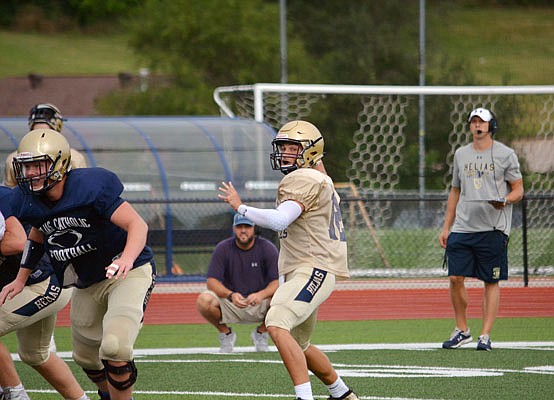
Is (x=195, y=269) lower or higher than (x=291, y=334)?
lower

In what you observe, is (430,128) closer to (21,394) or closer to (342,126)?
(342,126)

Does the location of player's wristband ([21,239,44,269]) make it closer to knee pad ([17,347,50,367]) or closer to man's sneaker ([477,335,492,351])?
knee pad ([17,347,50,367])

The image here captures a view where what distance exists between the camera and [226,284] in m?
11.1

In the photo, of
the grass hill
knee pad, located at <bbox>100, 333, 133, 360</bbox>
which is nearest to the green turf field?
knee pad, located at <bbox>100, 333, 133, 360</bbox>

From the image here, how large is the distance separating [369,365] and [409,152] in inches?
674

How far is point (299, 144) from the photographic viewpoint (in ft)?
24.2

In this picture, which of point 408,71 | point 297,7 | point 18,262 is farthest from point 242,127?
point 297,7

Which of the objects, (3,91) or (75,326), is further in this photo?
(3,91)

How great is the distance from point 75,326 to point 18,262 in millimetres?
620

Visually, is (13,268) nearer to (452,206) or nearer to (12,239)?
(12,239)

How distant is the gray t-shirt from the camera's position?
10.2m

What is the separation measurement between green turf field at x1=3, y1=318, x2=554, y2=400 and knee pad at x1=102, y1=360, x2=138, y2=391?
4.10 ft

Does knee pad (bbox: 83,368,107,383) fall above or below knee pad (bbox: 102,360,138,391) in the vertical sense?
below

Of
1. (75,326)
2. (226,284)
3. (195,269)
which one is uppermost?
(75,326)
